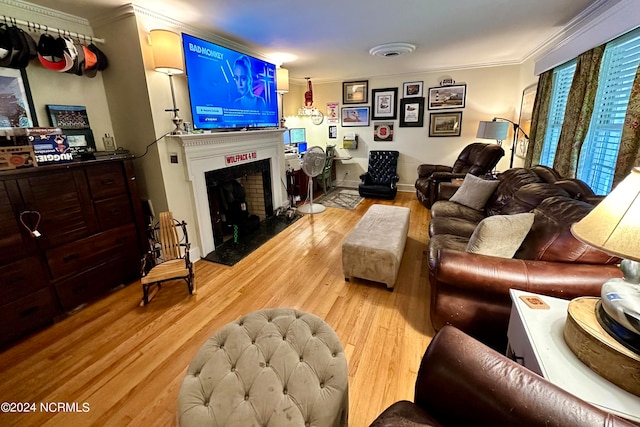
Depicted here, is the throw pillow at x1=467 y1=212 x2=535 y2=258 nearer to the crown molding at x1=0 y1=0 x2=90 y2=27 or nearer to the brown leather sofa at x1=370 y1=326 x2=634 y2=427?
the brown leather sofa at x1=370 y1=326 x2=634 y2=427

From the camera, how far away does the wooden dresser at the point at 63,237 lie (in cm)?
174

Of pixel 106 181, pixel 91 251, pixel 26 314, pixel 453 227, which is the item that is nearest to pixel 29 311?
pixel 26 314

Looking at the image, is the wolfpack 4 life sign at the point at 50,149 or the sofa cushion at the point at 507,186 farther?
the sofa cushion at the point at 507,186

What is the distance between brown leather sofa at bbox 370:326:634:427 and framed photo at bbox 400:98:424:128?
188 inches

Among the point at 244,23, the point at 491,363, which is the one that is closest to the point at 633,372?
the point at 491,363

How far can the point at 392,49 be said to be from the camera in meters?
3.34

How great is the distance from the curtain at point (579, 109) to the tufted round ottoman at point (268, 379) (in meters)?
2.85

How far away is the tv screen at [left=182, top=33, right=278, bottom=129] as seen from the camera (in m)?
2.60

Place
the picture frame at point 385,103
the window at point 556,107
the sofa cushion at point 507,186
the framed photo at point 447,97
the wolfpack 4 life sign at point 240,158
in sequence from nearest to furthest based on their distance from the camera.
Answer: the sofa cushion at point 507,186 → the window at point 556,107 → the wolfpack 4 life sign at point 240,158 → the framed photo at point 447,97 → the picture frame at point 385,103

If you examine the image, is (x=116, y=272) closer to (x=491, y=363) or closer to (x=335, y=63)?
(x=491, y=363)

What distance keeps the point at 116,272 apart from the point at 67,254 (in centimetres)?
40

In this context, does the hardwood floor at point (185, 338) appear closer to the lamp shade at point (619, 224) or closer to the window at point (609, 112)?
the lamp shade at point (619, 224)

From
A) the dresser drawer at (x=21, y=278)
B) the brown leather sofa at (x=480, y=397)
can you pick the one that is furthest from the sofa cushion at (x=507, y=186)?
the dresser drawer at (x=21, y=278)

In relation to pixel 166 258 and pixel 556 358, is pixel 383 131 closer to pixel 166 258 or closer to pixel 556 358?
pixel 166 258
